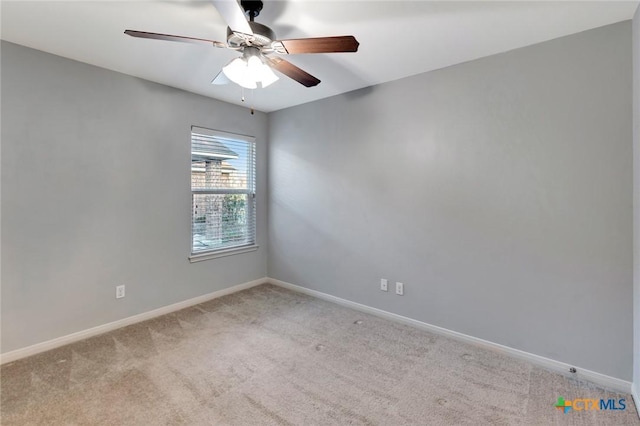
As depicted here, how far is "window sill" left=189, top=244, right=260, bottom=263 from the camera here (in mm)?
3455

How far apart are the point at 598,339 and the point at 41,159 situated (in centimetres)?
441

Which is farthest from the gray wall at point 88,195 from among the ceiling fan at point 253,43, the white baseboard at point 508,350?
the white baseboard at point 508,350

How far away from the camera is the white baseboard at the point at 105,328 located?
2.32 meters

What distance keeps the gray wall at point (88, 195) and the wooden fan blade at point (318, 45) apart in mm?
1973

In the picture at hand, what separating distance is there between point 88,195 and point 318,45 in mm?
2440

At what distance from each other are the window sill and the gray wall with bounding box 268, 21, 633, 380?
1111 mm

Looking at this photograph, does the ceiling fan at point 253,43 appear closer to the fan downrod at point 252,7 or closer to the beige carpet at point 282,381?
the fan downrod at point 252,7

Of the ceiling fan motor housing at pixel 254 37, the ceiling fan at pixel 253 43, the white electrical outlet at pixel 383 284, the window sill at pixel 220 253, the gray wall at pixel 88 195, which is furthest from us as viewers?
the window sill at pixel 220 253

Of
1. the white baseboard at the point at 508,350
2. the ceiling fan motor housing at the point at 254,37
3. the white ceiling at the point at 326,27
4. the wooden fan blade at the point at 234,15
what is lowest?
the white baseboard at the point at 508,350

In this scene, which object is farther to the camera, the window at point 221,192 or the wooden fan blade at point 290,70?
the window at point 221,192

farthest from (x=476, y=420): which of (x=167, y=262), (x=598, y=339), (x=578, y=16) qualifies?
(x=167, y=262)

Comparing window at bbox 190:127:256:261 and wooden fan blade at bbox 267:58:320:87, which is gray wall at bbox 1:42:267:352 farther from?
wooden fan blade at bbox 267:58:320:87

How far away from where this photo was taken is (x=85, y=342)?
2.58 meters

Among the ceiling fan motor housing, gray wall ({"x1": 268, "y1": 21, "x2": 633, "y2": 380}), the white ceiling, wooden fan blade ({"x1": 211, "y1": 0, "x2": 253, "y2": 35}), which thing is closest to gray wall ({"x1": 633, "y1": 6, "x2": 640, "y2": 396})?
gray wall ({"x1": 268, "y1": 21, "x2": 633, "y2": 380})
